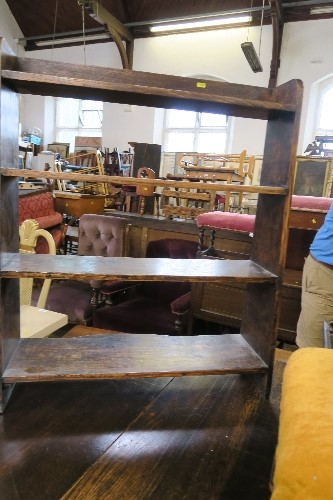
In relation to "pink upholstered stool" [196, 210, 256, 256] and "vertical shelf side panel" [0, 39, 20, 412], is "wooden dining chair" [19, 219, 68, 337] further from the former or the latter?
"pink upholstered stool" [196, 210, 256, 256]

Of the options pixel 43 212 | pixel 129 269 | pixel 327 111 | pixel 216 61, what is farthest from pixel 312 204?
pixel 216 61

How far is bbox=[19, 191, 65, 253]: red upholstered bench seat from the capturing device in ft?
16.2

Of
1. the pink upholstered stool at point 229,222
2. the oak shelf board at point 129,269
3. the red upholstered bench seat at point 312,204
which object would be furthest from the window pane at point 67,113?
the oak shelf board at point 129,269

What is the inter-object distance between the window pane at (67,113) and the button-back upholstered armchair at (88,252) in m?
7.26

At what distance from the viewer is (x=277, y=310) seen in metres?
1.33

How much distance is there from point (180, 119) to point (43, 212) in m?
4.49

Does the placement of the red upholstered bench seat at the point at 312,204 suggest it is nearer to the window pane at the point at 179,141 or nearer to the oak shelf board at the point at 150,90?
the oak shelf board at the point at 150,90

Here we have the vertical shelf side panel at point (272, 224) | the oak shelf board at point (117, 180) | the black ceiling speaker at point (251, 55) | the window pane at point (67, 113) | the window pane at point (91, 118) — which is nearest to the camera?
the oak shelf board at point (117, 180)

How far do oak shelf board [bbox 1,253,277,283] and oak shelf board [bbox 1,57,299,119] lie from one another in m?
0.56

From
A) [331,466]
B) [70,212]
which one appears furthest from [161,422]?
[70,212]

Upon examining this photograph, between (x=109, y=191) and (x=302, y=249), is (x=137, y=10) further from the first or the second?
(x=302, y=249)

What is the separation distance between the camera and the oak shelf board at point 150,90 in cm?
116

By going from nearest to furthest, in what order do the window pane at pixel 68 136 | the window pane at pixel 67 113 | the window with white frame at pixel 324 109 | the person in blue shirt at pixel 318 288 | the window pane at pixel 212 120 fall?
the person in blue shirt at pixel 318 288 < the window with white frame at pixel 324 109 < the window pane at pixel 212 120 < the window pane at pixel 67 113 < the window pane at pixel 68 136

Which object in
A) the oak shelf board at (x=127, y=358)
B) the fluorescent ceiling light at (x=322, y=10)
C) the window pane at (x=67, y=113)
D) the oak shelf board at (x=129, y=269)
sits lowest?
the oak shelf board at (x=127, y=358)
